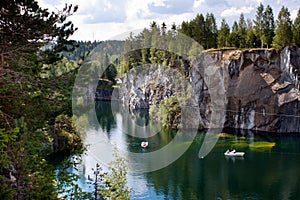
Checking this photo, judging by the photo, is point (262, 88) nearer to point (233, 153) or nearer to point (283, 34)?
point (283, 34)

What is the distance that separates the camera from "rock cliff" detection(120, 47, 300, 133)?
3909 centimetres

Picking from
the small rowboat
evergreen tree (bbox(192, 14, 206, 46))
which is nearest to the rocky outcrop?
evergreen tree (bbox(192, 14, 206, 46))

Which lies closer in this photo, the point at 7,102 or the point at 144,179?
the point at 7,102

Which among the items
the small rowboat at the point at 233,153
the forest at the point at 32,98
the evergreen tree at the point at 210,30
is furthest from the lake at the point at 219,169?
the evergreen tree at the point at 210,30

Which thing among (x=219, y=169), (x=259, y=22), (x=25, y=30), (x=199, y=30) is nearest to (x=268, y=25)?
(x=259, y=22)

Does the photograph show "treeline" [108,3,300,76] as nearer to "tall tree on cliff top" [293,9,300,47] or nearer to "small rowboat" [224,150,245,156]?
"tall tree on cliff top" [293,9,300,47]

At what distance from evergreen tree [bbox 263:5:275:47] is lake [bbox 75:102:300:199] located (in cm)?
1149

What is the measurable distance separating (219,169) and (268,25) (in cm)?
2385

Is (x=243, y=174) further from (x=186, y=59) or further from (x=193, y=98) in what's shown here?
(x=186, y=59)

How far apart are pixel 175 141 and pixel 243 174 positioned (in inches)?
460

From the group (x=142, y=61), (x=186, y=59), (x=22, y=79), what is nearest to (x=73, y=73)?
(x=22, y=79)

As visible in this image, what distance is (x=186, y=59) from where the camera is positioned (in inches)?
1927

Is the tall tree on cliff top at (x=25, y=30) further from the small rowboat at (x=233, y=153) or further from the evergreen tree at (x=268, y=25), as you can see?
the evergreen tree at (x=268, y=25)

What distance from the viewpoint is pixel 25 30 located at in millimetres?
9562
